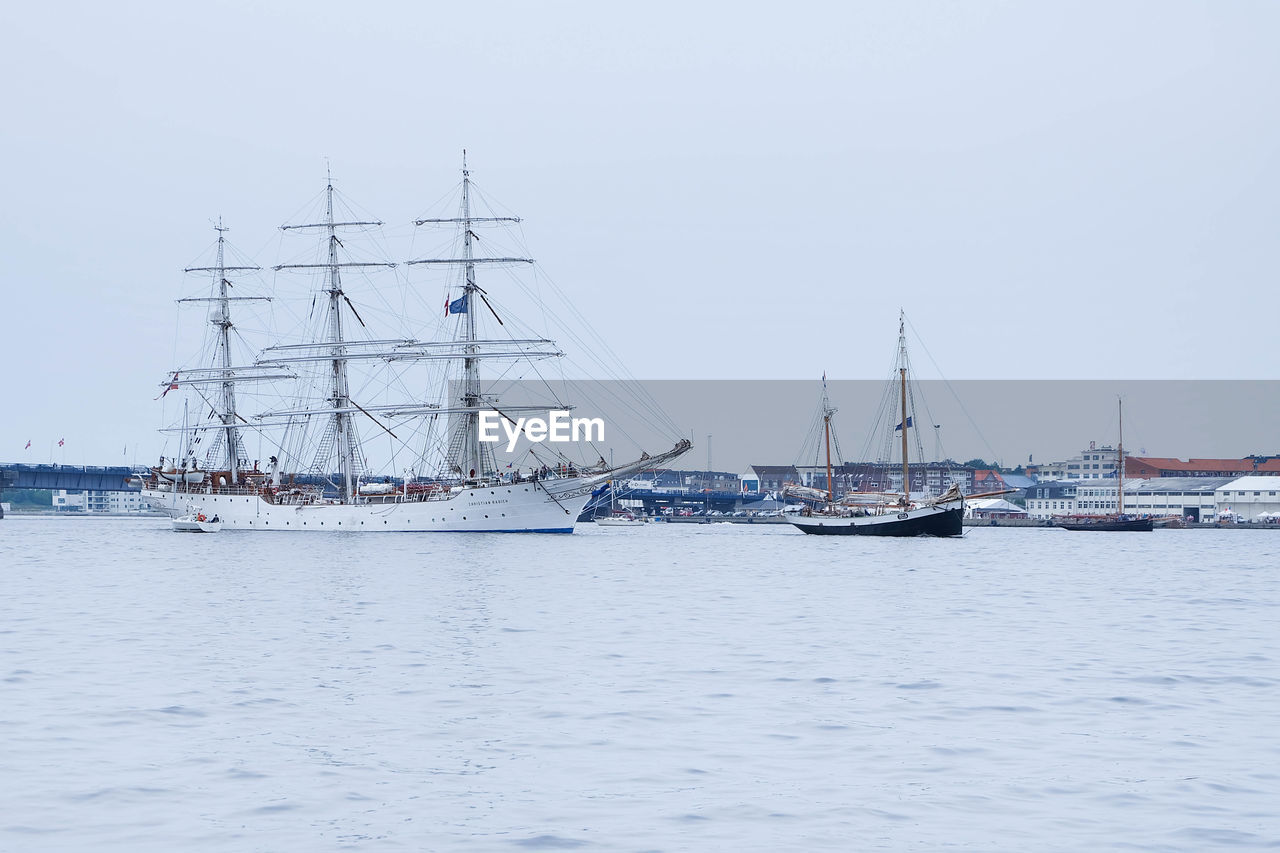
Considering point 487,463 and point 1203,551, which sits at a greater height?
point 487,463

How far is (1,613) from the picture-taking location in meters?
40.8

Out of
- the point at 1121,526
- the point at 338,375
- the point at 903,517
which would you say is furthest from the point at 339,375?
the point at 1121,526

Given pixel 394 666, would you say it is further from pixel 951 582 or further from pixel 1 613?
pixel 951 582

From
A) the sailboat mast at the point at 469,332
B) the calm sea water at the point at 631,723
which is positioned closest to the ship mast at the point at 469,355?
the sailboat mast at the point at 469,332

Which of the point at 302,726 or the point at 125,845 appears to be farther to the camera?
the point at 302,726

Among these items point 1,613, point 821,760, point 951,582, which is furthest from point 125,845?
point 951,582

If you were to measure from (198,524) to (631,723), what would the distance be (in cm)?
11322

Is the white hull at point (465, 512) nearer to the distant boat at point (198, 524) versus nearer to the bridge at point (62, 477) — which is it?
the distant boat at point (198, 524)

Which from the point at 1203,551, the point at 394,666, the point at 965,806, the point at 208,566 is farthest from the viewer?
the point at 1203,551

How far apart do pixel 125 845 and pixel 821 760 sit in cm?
864

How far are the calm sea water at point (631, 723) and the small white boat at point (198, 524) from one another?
81881 millimetres

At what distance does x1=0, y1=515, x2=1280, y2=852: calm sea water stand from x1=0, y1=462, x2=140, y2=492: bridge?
141402 mm

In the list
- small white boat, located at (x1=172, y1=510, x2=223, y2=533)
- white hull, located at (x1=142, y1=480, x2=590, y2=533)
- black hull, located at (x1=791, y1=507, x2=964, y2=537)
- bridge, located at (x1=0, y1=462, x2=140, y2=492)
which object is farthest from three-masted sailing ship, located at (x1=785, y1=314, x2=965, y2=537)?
bridge, located at (x1=0, y1=462, x2=140, y2=492)

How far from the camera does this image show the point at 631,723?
21469mm
